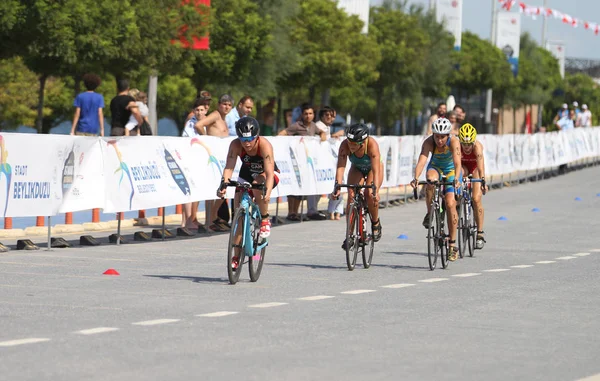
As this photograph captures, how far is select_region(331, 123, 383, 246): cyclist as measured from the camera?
15.9 meters

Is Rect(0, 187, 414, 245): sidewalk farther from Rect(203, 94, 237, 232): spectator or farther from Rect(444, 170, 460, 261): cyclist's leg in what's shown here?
Rect(444, 170, 460, 261): cyclist's leg

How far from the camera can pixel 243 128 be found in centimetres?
1406

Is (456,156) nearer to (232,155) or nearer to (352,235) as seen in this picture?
(352,235)

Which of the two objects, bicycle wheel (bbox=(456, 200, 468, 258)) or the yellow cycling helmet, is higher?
the yellow cycling helmet

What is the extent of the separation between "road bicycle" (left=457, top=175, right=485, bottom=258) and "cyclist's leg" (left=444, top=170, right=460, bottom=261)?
76 cm

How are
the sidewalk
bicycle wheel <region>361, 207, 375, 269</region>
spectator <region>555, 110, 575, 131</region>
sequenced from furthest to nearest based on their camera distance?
1. spectator <region>555, 110, 575, 131</region>
2. the sidewalk
3. bicycle wheel <region>361, 207, 375, 269</region>

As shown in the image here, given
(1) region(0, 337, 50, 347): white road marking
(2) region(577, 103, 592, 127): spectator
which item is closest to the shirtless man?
(1) region(0, 337, 50, 347): white road marking

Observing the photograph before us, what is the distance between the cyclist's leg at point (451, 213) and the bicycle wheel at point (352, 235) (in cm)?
166

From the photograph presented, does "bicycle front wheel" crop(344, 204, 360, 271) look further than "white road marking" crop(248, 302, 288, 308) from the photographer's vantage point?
Yes

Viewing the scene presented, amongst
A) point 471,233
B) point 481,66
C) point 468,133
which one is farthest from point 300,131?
point 481,66

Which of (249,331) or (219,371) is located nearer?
(219,371)

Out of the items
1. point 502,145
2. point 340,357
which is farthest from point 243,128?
point 502,145

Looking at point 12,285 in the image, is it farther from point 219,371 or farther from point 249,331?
point 219,371

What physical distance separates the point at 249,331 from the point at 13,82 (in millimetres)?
58603
